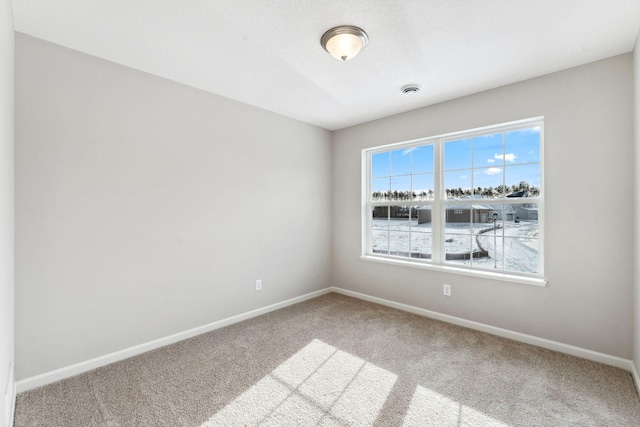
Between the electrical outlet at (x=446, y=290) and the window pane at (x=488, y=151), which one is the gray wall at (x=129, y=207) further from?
the window pane at (x=488, y=151)

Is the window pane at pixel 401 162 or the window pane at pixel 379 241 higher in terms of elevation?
the window pane at pixel 401 162

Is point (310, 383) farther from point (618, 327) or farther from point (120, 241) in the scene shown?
point (618, 327)

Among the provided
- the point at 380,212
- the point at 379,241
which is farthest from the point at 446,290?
the point at 380,212

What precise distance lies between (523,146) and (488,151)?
313 mm

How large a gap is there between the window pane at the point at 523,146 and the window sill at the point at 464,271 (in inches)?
44.5

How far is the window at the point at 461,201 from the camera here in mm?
2932

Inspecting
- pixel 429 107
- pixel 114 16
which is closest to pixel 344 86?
pixel 429 107

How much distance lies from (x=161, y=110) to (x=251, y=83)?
0.86m

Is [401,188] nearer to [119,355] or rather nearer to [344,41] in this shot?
[344,41]

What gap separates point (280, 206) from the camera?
3.85 meters

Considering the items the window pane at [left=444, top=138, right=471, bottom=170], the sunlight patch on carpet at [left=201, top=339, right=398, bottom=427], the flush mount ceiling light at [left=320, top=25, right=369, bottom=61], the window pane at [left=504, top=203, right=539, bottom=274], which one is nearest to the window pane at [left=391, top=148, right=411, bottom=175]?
the window pane at [left=444, top=138, right=471, bottom=170]

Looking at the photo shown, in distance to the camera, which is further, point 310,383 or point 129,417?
point 310,383

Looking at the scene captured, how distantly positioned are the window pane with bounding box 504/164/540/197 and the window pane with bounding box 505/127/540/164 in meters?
0.07

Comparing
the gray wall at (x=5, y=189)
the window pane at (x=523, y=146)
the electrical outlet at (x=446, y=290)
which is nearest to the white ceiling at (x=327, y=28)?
the gray wall at (x=5, y=189)
